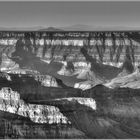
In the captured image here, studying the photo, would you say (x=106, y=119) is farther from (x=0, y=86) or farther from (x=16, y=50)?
(x=16, y=50)

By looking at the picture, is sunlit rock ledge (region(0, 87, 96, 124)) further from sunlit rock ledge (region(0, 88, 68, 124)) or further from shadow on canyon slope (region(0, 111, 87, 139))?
shadow on canyon slope (region(0, 111, 87, 139))

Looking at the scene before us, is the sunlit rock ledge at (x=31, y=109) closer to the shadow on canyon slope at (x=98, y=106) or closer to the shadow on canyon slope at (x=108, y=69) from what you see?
the shadow on canyon slope at (x=98, y=106)

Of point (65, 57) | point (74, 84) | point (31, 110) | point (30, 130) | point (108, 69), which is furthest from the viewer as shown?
point (65, 57)

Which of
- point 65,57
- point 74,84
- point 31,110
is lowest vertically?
point 31,110

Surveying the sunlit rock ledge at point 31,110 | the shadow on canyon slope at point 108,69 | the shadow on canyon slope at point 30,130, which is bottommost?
the shadow on canyon slope at point 30,130

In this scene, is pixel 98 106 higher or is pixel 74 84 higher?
pixel 74 84

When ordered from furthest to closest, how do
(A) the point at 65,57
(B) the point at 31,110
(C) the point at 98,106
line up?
(A) the point at 65,57, (C) the point at 98,106, (B) the point at 31,110

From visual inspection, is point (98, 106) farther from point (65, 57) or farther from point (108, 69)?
point (65, 57)

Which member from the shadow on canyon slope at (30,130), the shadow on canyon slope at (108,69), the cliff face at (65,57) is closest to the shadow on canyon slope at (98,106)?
the shadow on canyon slope at (30,130)

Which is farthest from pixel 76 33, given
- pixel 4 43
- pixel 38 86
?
pixel 38 86

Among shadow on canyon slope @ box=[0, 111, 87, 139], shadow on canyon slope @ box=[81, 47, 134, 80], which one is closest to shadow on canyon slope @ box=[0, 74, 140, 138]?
shadow on canyon slope @ box=[0, 111, 87, 139]

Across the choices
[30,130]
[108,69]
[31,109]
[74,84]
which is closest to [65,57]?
[108,69]

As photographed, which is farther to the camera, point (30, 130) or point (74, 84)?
point (74, 84)
